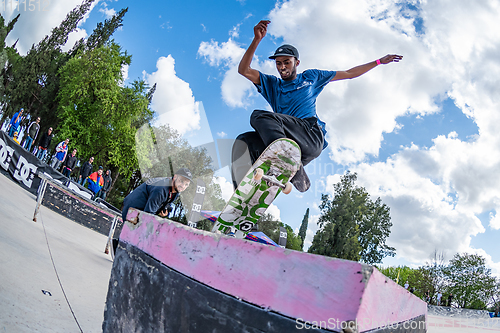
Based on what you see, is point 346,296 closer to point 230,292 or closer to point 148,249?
point 230,292

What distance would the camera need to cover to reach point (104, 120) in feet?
73.3

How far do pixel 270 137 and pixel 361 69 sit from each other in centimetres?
158

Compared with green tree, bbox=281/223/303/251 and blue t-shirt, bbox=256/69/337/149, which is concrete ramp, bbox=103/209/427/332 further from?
green tree, bbox=281/223/303/251

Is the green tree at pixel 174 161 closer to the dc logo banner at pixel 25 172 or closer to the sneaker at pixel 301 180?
the dc logo banner at pixel 25 172

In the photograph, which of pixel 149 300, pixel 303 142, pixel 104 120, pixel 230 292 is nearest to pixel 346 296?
pixel 230 292

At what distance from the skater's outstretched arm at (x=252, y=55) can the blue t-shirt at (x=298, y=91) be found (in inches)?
3.6

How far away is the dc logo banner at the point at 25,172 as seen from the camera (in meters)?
8.95

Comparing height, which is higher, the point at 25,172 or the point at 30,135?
the point at 30,135

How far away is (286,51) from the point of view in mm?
2861

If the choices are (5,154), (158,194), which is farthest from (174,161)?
(158,194)

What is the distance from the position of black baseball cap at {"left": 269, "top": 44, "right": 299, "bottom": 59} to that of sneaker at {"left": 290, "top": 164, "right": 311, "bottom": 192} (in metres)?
1.12

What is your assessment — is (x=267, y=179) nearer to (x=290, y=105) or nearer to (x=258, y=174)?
(x=258, y=174)

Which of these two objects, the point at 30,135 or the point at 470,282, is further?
the point at 470,282

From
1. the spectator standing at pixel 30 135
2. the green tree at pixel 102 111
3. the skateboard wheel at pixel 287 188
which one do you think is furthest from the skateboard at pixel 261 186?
the green tree at pixel 102 111
